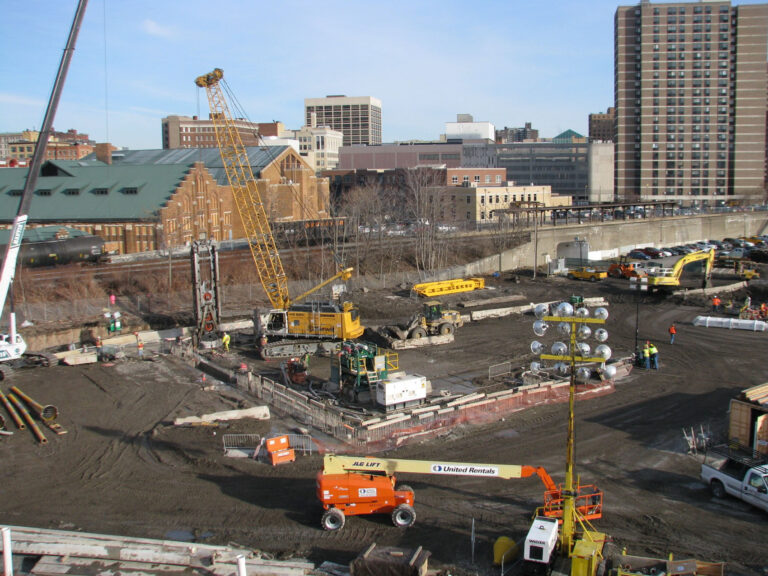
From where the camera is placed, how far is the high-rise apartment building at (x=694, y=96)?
354ft

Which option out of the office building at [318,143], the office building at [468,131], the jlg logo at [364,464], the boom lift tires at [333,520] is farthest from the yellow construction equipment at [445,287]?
the office building at [318,143]

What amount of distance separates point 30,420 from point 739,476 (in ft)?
68.5

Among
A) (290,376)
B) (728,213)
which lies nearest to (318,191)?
(728,213)

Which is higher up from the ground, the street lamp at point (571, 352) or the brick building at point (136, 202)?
the brick building at point (136, 202)

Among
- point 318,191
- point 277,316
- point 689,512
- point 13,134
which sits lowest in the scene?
point 689,512

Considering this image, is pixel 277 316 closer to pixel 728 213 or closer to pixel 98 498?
pixel 98 498

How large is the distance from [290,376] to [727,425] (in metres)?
16.0

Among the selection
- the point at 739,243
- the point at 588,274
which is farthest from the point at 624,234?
the point at 588,274

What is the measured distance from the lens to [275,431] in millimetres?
21562

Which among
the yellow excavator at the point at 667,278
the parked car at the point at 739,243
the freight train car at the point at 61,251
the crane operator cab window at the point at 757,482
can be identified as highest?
the freight train car at the point at 61,251

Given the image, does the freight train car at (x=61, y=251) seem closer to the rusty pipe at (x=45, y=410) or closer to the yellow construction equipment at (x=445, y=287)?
the yellow construction equipment at (x=445, y=287)

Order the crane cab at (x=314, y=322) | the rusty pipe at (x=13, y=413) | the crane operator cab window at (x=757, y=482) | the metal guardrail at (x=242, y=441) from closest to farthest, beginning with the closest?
the crane operator cab window at (x=757, y=482) → the metal guardrail at (x=242, y=441) → the rusty pipe at (x=13, y=413) → the crane cab at (x=314, y=322)

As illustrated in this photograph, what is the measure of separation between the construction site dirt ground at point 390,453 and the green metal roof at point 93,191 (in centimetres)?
3103

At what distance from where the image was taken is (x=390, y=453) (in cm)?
2017
